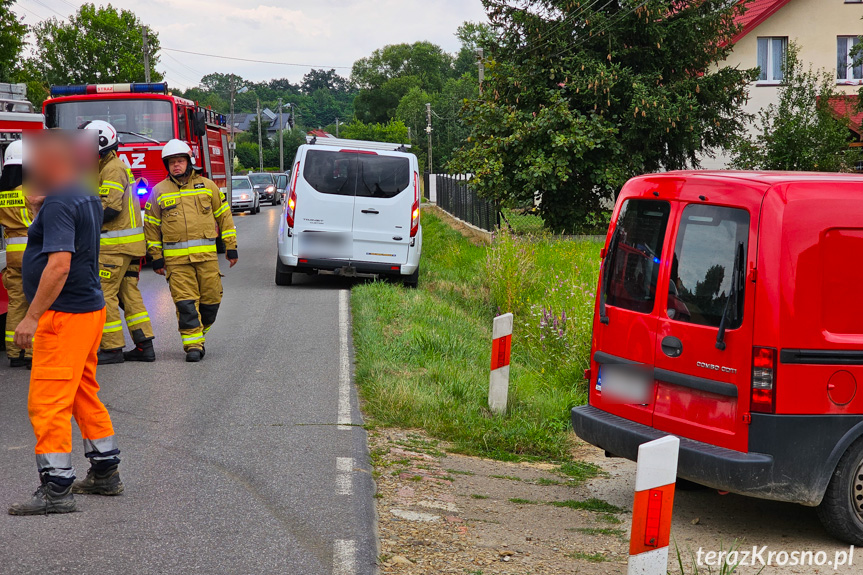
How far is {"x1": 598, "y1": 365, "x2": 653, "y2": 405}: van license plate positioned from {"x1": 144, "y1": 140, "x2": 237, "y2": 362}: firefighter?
4595 millimetres

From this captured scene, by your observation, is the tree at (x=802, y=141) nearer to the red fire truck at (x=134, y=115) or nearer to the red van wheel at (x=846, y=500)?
the red fire truck at (x=134, y=115)

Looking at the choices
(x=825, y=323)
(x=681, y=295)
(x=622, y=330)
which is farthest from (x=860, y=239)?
(x=622, y=330)

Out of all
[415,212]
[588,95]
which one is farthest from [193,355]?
[588,95]

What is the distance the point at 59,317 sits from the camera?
4.86 m

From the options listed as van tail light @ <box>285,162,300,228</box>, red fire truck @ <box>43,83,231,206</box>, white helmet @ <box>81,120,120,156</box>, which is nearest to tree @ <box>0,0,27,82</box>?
red fire truck @ <box>43,83,231,206</box>

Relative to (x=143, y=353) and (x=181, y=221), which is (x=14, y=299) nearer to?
(x=143, y=353)

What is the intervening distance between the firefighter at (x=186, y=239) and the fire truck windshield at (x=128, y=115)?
8.34 meters

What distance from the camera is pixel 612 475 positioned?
21.6 feet

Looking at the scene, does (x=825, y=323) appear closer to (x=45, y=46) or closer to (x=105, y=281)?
(x=105, y=281)

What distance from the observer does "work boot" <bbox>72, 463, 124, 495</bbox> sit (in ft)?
17.0

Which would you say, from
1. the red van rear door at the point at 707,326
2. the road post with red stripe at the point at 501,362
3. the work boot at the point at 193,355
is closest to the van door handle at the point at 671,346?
the red van rear door at the point at 707,326

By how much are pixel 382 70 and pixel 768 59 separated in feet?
280

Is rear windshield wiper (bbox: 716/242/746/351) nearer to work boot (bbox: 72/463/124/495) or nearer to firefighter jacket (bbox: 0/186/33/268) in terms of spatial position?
work boot (bbox: 72/463/124/495)

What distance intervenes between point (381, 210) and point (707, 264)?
9.46 m
